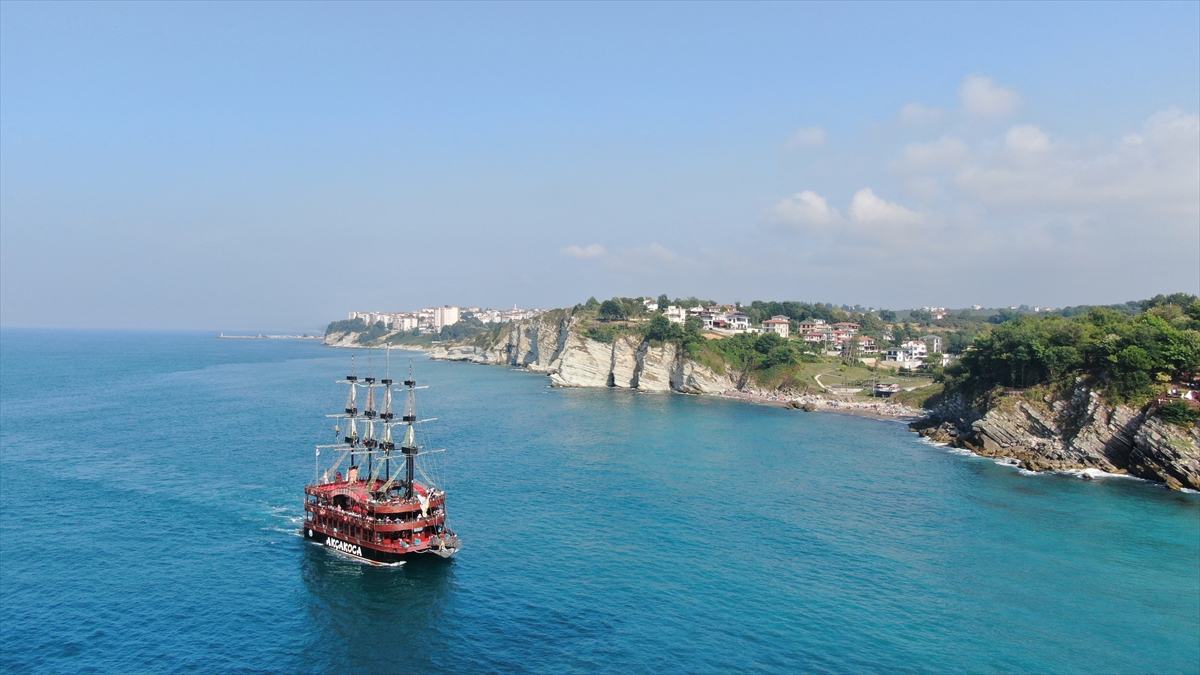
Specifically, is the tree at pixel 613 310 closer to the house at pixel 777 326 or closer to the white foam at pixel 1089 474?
the house at pixel 777 326

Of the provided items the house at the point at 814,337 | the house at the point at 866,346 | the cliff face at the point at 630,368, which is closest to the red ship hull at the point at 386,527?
the cliff face at the point at 630,368

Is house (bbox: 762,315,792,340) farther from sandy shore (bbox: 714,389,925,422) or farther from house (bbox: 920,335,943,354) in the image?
sandy shore (bbox: 714,389,925,422)

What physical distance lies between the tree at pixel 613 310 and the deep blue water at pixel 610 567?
85.5m

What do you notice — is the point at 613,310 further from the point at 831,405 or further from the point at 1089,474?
the point at 1089,474

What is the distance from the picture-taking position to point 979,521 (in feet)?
153

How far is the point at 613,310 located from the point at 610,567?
119m

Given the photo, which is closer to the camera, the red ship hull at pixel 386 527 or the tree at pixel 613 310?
the red ship hull at pixel 386 527

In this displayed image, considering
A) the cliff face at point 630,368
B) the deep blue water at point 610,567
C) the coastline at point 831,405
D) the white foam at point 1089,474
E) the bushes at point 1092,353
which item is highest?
the bushes at point 1092,353

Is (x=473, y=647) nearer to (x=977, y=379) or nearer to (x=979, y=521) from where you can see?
(x=979, y=521)

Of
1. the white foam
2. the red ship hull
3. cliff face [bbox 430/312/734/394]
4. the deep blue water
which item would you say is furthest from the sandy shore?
the red ship hull

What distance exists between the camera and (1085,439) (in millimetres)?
63906

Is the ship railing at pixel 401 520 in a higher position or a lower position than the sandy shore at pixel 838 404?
lower

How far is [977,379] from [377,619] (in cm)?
7620

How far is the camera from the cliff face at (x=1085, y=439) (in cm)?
5759
